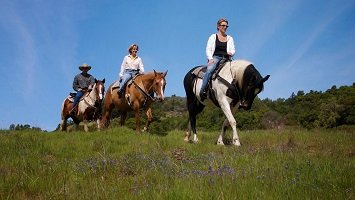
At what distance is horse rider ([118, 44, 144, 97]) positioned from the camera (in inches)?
662

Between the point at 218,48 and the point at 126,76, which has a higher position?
the point at 126,76

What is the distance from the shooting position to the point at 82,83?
1847 centimetres

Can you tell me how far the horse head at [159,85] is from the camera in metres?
15.5

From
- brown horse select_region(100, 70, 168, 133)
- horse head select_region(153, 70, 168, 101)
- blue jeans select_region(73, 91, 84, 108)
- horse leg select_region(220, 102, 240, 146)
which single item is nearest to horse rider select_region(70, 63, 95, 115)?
blue jeans select_region(73, 91, 84, 108)

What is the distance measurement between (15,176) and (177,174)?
262cm

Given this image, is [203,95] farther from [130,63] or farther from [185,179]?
[185,179]

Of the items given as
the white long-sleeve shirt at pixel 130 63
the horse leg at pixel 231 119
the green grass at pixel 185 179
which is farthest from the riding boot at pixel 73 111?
the horse leg at pixel 231 119

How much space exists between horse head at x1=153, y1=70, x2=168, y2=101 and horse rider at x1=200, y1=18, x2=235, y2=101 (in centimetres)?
287

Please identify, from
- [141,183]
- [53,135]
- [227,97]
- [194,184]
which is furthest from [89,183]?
[53,135]

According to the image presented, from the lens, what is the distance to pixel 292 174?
5.86m

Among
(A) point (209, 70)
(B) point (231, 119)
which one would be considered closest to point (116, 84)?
(A) point (209, 70)

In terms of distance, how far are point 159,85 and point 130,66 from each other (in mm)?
2045

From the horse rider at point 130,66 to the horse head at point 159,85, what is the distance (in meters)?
1.50

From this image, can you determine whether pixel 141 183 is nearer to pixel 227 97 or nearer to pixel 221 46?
pixel 227 97
